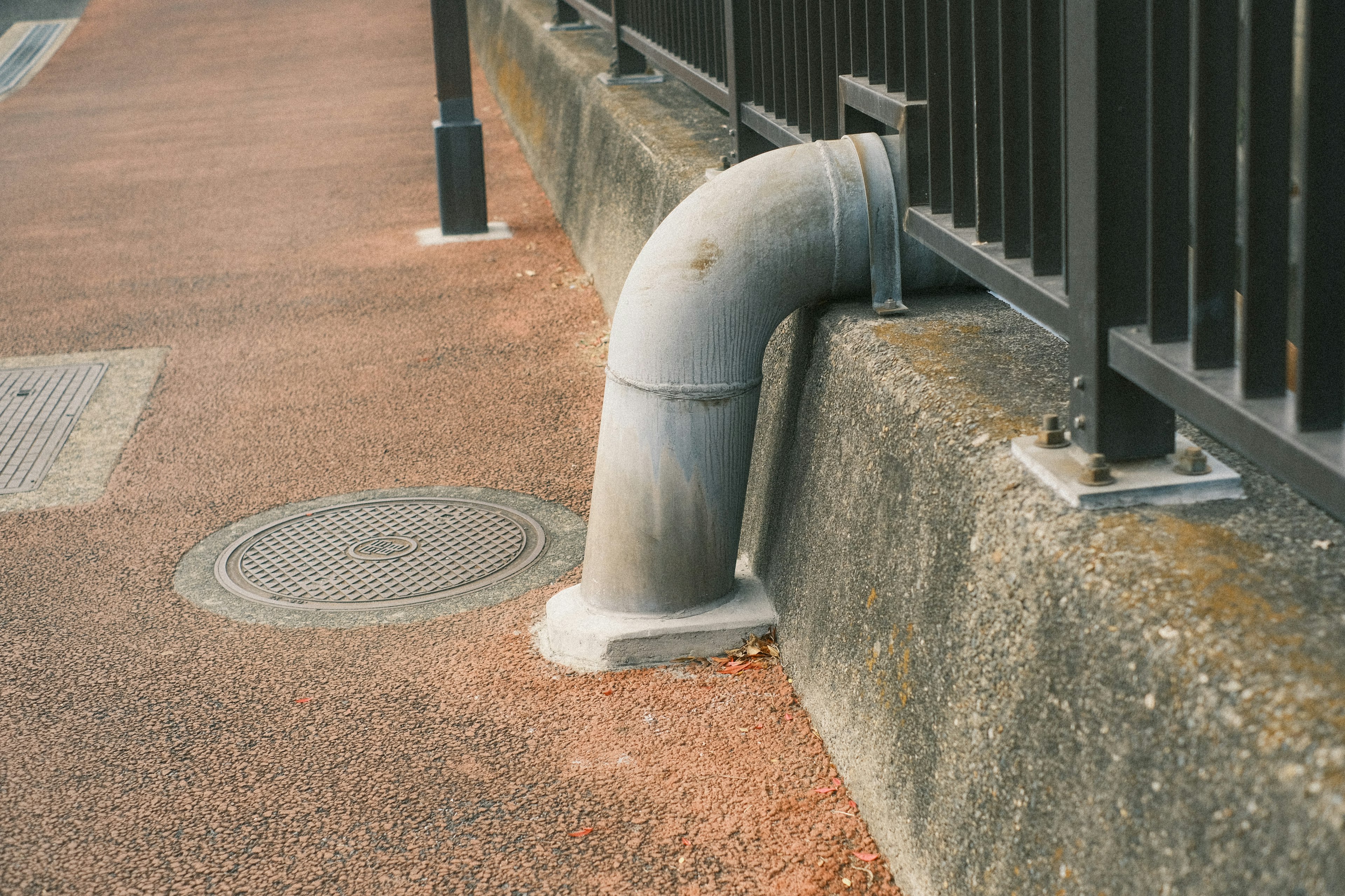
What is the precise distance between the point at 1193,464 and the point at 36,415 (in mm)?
5404

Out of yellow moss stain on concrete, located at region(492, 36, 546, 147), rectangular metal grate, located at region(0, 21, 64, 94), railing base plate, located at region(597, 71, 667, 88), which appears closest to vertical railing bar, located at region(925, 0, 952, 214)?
railing base plate, located at region(597, 71, 667, 88)

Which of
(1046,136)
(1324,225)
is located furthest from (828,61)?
Result: (1324,225)

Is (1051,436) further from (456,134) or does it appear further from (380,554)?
(456,134)

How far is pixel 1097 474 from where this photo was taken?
2295mm

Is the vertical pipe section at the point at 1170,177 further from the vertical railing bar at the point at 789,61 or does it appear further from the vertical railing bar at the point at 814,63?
the vertical railing bar at the point at 789,61

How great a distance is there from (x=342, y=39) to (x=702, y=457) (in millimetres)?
17578

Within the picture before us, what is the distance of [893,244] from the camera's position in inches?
A: 135

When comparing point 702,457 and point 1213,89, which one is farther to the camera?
point 702,457

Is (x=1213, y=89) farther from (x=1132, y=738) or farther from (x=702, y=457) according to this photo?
(x=702, y=457)

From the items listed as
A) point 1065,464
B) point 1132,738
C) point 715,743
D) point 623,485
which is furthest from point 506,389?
point 1132,738

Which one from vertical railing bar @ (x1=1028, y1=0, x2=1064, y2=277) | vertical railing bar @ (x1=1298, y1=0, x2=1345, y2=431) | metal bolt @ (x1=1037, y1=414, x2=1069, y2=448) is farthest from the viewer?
vertical railing bar @ (x1=1028, y1=0, x2=1064, y2=277)

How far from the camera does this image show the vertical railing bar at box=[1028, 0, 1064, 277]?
2.57m

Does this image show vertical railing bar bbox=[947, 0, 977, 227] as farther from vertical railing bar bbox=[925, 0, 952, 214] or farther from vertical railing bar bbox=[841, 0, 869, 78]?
vertical railing bar bbox=[841, 0, 869, 78]

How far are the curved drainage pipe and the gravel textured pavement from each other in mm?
172
